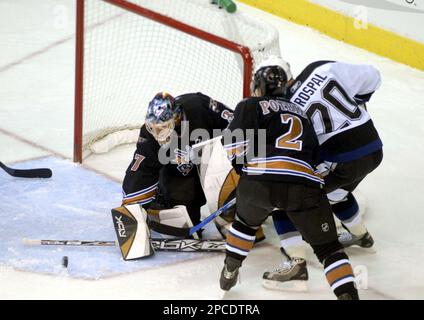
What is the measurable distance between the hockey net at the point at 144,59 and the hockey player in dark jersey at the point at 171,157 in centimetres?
30

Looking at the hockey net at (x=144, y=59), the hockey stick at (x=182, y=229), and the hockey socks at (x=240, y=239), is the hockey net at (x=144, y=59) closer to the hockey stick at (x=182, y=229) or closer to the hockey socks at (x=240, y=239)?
the hockey stick at (x=182, y=229)

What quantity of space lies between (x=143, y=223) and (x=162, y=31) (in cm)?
174

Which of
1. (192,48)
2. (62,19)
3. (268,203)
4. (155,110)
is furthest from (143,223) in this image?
(62,19)

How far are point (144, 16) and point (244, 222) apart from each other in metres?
1.24

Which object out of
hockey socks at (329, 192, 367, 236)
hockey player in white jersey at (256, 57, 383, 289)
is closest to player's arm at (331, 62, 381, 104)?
hockey player in white jersey at (256, 57, 383, 289)

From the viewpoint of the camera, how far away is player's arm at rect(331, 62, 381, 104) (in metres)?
3.88

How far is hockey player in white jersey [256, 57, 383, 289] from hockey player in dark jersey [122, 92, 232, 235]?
438mm

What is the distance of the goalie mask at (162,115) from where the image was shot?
3952mm

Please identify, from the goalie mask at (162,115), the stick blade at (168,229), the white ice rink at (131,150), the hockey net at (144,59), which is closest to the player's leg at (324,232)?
the white ice rink at (131,150)

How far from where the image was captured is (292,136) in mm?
3564

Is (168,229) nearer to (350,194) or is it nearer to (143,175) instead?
(143,175)

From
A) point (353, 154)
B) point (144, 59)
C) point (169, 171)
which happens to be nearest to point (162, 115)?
point (169, 171)

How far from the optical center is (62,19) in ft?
22.4

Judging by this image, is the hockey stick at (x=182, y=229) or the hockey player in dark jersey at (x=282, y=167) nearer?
the hockey player in dark jersey at (x=282, y=167)
